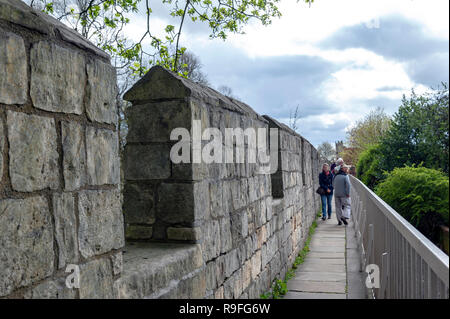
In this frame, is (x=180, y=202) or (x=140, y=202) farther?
(x=140, y=202)

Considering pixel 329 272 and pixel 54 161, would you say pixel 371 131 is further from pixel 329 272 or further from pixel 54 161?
pixel 54 161

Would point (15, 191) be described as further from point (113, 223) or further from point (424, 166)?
point (424, 166)

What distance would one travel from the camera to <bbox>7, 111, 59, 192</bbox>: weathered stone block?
4.80 feet

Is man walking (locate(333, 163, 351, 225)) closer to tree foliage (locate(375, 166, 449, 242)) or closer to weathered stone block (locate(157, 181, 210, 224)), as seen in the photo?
tree foliage (locate(375, 166, 449, 242))

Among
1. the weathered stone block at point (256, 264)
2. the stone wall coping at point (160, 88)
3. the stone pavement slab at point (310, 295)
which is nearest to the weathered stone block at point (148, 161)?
the stone wall coping at point (160, 88)

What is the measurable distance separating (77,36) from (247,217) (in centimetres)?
245

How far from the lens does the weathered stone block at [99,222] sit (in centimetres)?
177

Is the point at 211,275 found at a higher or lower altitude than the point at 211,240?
lower

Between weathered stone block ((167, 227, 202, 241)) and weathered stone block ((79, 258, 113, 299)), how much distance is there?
0.88m

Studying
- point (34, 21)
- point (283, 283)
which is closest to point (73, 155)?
point (34, 21)

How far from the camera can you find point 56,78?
1647 millimetres

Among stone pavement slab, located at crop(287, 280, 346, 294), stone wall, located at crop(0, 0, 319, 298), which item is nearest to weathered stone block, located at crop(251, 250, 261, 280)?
stone wall, located at crop(0, 0, 319, 298)

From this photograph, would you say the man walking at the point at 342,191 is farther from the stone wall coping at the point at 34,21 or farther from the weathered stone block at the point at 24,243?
the weathered stone block at the point at 24,243

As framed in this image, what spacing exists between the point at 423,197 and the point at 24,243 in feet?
5.02
